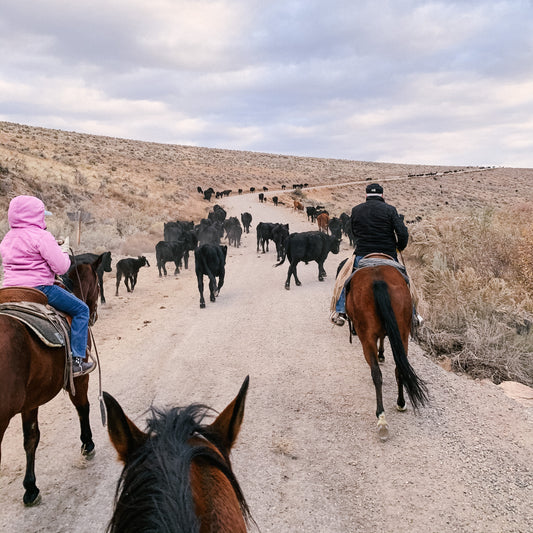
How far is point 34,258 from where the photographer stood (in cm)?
336

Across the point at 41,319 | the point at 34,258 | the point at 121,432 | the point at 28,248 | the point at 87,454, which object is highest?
the point at 28,248

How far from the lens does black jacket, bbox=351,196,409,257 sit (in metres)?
4.88

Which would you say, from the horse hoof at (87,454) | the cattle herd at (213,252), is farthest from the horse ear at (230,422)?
the cattle herd at (213,252)

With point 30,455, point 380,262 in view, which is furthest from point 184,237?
point 30,455

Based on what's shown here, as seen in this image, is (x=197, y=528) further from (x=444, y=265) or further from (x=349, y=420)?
(x=444, y=265)

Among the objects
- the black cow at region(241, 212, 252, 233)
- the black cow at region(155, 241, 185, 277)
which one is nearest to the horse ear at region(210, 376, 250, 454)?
the black cow at region(155, 241, 185, 277)

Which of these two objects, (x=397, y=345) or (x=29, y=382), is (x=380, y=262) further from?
(x=29, y=382)

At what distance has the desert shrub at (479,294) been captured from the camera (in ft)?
18.2

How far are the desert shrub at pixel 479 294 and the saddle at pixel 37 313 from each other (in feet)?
17.4

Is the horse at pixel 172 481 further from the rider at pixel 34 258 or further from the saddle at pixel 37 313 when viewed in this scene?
the rider at pixel 34 258

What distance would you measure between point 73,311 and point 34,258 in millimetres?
606

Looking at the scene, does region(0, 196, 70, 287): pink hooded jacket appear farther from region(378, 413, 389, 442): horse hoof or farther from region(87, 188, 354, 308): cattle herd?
region(87, 188, 354, 308): cattle herd

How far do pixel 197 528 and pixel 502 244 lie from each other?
10200 mm

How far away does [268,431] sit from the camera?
4.16 m
